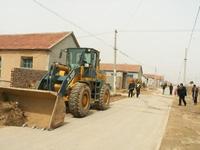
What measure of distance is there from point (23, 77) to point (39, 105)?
1133cm

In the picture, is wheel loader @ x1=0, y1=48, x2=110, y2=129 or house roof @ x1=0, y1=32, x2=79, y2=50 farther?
house roof @ x1=0, y1=32, x2=79, y2=50

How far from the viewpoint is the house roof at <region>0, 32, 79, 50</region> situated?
28712 millimetres

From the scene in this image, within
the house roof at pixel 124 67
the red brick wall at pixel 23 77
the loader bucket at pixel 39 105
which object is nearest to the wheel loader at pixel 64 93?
the loader bucket at pixel 39 105

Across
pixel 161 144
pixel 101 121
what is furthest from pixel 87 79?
pixel 161 144

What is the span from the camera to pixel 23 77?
22.6m

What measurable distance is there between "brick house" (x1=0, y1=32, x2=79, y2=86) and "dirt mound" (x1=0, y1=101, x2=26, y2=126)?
1585cm

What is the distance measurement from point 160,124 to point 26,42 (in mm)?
19577

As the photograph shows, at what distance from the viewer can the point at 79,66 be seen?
50.4 ft

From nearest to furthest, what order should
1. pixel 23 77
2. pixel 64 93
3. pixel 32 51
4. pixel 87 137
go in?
pixel 87 137 < pixel 64 93 < pixel 23 77 < pixel 32 51

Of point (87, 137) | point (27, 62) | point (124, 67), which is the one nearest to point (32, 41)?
point (27, 62)

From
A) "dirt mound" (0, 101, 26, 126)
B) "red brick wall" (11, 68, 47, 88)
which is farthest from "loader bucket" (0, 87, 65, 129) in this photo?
"red brick wall" (11, 68, 47, 88)

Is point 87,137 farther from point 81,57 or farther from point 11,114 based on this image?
point 81,57

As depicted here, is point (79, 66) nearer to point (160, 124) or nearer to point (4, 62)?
point (160, 124)

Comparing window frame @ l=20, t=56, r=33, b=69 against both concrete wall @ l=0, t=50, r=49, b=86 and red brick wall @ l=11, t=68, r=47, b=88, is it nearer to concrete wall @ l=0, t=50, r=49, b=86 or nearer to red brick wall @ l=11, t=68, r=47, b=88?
concrete wall @ l=0, t=50, r=49, b=86
